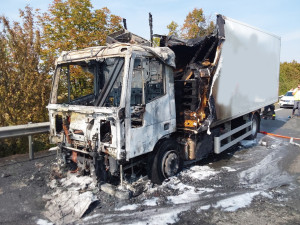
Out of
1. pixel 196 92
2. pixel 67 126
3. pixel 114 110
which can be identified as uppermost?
pixel 196 92

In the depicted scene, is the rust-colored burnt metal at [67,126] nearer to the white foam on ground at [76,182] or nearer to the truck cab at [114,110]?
the truck cab at [114,110]

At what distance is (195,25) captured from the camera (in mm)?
17797

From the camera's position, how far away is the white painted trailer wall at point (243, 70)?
5504 millimetres

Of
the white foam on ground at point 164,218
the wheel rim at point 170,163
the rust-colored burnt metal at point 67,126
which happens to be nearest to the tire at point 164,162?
the wheel rim at point 170,163

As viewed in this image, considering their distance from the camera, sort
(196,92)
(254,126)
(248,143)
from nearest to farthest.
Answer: (196,92)
(248,143)
(254,126)

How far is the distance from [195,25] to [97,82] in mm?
14707

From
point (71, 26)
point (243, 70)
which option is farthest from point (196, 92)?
point (71, 26)

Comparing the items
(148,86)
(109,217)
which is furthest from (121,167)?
(148,86)

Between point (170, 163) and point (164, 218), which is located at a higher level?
point (170, 163)

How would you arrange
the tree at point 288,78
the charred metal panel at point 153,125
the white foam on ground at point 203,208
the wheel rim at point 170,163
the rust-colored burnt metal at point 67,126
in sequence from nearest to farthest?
the white foam on ground at point 203,208 → the charred metal panel at point 153,125 → the rust-colored burnt metal at point 67,126 → the wheel rim at point 170,163 → the tree at point 288,78

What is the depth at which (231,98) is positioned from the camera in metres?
5.97

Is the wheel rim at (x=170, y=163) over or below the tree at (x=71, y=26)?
below

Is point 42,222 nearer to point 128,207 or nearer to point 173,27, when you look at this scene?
point 128,207

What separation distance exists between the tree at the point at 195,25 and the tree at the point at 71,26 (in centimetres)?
959
